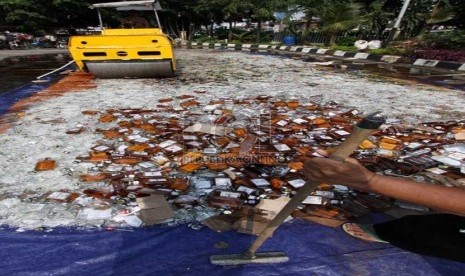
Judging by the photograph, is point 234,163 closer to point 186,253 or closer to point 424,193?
point 186,253

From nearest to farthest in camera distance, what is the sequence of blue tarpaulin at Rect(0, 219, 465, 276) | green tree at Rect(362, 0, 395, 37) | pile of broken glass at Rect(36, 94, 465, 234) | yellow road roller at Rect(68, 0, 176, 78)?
blue tarpaulin at Rect(0, 219, 465, 276), pile of broken glass at Rect(36, 94, 465, 234), yellow road roller at Rect(68, 0, 176, 78), green tree at Rect(362, 0, 395, 37)

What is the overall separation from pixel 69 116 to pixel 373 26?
18.4 meters

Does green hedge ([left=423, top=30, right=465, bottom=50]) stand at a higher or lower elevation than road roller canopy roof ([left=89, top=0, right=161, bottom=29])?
lower

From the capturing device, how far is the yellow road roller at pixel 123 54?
298 inches

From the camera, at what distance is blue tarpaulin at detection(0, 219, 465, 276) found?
A: 1962 millimetres

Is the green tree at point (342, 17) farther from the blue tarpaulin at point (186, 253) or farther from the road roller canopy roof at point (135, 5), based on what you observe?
the blue tarpaulin at point (186, 253)

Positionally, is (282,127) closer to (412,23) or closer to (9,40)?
(412,23)

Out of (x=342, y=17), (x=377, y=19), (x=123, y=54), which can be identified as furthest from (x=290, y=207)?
(x=377, y=19)

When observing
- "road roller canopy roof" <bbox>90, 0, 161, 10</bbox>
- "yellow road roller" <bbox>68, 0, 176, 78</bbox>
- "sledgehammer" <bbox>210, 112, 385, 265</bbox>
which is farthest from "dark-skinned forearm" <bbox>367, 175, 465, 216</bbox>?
"road roller canopy roof" <bbox>90, 0, 161, 10</bbox>

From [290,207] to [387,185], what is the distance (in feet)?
1.67

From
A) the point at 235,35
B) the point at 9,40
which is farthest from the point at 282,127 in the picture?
the point at 235,35

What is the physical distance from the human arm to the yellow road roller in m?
6.86

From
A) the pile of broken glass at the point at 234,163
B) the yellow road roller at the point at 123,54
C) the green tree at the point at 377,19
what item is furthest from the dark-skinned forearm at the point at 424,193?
the green tree at the point at 377,19

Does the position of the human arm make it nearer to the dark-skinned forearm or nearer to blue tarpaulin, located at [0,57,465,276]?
the dark-skinned forearm
